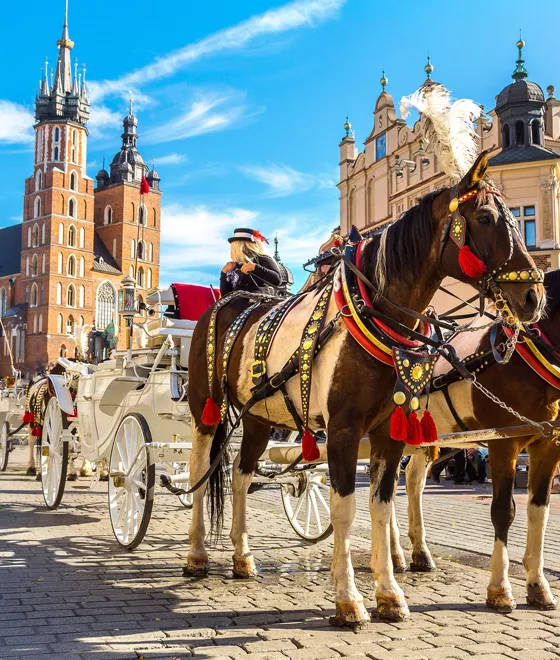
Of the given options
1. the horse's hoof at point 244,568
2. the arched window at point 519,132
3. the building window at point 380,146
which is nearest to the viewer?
the horse's hoof at point 244,568

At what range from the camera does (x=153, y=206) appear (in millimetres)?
89312

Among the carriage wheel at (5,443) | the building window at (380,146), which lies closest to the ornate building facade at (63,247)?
the building window at (380,146)

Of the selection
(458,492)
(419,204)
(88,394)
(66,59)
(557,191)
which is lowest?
(458,492)

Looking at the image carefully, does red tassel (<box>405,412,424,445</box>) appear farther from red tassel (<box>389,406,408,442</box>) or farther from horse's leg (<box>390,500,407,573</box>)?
horse's leg (<box>390,500,407,573</box>)

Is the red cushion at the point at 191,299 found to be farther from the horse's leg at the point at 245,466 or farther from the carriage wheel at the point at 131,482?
the horse's leg at the point at 245,466

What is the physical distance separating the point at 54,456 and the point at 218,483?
342 cm

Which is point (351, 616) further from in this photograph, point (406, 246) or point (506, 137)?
point (506, 137)

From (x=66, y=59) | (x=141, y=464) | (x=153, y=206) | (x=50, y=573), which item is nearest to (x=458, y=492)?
(x=141, y=464)

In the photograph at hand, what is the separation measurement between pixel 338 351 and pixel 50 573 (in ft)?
9.02

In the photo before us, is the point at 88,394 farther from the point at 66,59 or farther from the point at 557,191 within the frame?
the point at 66,59

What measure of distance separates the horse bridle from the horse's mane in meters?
0.16

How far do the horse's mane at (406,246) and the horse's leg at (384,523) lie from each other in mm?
1001

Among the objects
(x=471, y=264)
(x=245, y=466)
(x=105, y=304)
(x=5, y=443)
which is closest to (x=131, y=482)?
(x=245, y=466)

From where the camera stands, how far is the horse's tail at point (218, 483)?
5805 millimetres
